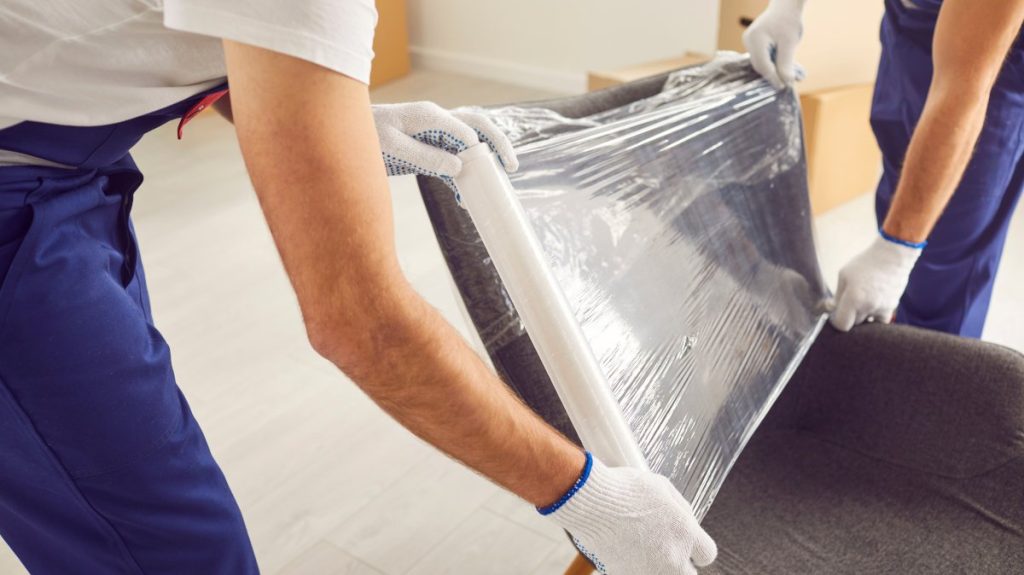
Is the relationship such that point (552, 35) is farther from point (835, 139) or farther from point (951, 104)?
point (951, 104)

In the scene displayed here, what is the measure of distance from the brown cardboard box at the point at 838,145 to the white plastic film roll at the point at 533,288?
2170mm

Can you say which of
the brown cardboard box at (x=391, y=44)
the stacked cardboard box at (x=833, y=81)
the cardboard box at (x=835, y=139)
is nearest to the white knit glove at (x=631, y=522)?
the cardboard box at (x=835, y=139)

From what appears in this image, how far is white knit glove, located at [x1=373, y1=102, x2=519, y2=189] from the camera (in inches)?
32.6

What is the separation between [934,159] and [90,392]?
3.89ft

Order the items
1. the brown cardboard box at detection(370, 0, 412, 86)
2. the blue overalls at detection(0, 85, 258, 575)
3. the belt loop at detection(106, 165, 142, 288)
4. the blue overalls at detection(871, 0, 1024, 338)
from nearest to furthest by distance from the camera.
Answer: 1. the blue overalls at detection(0, 85, 258, 575)
2. the belt loop at detection(106, 165, 142, 288)
3. the blue overalls at detection(871, 0, 1024, 338)
4. the brown cardboard box at detection(370, 0, 412, 86)

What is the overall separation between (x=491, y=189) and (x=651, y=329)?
321 mm

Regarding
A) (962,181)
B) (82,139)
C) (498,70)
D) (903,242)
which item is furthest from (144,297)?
(498,70)

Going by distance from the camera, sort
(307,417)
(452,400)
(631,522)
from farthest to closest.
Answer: (307,417) → (631,522) → (452,400)

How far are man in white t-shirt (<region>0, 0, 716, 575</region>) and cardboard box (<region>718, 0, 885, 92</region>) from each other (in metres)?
2.18

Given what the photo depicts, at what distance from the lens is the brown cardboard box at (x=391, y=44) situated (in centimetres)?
451

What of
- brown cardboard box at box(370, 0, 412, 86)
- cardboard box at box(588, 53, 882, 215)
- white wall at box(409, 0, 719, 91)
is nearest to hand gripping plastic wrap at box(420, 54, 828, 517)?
cardboard box at box(588, 53, 882, 215)

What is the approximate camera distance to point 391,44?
460 centimetres

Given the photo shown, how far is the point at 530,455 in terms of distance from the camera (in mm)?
811

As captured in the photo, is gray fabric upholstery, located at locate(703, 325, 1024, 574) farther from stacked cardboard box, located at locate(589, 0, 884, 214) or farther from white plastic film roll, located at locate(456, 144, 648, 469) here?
stacked cardboard box, located at locate(589, 0, 884, 214)
